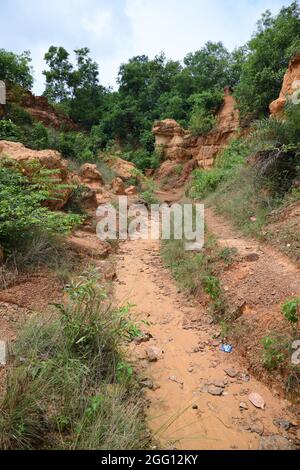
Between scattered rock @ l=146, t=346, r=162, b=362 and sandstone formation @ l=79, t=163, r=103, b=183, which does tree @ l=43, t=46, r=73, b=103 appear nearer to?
sandstone formation @ l=79, t=163, r=103, b=183

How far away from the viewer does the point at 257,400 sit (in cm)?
254

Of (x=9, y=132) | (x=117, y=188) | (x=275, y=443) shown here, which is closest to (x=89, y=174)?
(x=117, y=188)

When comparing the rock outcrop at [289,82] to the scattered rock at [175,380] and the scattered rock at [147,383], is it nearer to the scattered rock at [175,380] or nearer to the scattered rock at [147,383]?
the scattered rock at [175,380]

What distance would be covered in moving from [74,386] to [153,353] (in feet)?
3.55

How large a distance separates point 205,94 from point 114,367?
13693mm

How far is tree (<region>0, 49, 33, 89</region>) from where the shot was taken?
36.2ft

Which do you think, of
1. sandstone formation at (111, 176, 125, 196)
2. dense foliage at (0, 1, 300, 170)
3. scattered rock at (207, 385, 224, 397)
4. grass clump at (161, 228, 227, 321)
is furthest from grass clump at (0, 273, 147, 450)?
dense foliage at (0, 1, 300, 170)

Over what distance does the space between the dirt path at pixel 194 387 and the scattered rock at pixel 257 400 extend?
0.10 feet

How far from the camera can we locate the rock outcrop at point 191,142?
1241 cm

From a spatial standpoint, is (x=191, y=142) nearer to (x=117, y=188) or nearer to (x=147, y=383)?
(x=117, y=188)

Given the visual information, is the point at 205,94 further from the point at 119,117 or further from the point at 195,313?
the point at 195,313

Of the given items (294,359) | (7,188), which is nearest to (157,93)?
→ (7,188)

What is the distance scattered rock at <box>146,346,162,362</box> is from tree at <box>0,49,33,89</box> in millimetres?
11965

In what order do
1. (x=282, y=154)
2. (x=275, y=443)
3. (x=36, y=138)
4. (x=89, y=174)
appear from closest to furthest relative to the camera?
(x=275, y=443) → (x=282, y=154) → (x=36, y=138) → (x=89, y=174)
